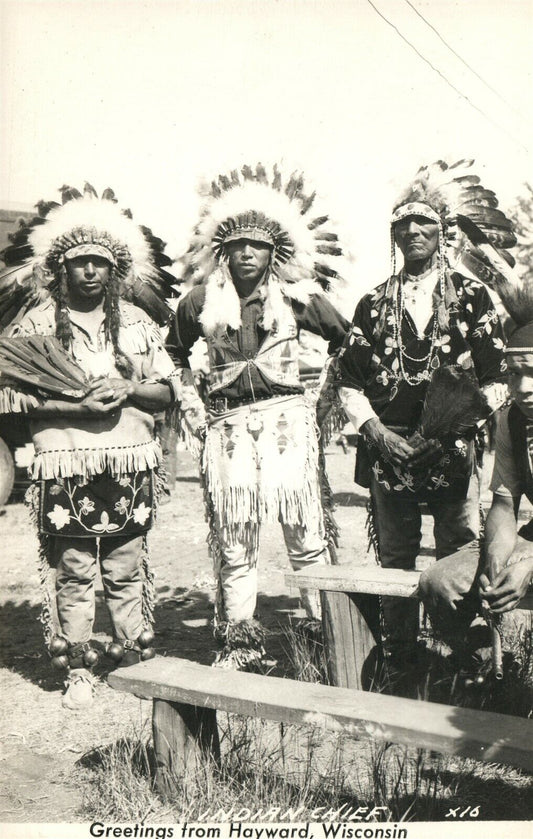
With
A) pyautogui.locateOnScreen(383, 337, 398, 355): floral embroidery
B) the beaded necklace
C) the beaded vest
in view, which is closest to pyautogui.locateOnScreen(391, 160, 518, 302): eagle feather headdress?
the beaded necklace

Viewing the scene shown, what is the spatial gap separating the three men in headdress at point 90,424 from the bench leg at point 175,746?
3.57ft

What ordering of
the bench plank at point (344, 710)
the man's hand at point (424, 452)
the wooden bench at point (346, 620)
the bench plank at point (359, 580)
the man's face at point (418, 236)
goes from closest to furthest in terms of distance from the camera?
the bench plank at point (344, 710) < the bench plank at point (359, 580) < the wooden bench at point (346, 620) < the man's hand at point (424, 452) < the man's face at point (418, 236)

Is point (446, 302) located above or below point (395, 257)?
below

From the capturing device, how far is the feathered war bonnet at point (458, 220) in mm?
3566

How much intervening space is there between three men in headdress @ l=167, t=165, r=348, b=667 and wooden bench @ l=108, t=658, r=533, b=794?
41.2 inches

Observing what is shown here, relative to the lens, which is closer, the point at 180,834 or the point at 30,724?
the point at 180,834

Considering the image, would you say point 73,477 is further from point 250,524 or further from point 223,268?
point 223,268

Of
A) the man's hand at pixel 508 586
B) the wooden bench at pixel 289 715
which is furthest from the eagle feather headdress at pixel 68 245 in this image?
the man's hand at pixel 508 586

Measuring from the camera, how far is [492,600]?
2.62 metres

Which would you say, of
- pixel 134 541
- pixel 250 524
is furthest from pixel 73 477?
pixel 250 524

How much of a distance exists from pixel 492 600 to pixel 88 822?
153cm

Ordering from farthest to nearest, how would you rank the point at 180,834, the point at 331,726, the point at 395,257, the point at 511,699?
the point at 395,257
the point at 511,699
the point at 180,834
the point at 331,726

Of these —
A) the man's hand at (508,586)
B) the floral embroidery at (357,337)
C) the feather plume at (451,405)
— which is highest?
the floral embroidery at (357,337)

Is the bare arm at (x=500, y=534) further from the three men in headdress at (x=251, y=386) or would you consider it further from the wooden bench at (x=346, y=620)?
the three men in headdress at (x=251, y=386)
